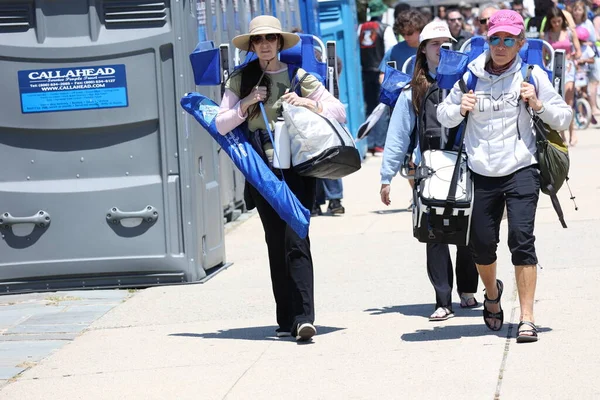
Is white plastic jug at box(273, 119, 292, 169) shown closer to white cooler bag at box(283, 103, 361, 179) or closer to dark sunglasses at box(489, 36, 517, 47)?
white cooler bag at box(283, 103, 361, 179)

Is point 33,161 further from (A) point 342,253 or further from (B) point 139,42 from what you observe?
(A) point 342,253

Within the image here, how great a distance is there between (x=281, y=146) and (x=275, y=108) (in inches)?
8.7

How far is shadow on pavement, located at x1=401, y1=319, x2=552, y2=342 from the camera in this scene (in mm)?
6422

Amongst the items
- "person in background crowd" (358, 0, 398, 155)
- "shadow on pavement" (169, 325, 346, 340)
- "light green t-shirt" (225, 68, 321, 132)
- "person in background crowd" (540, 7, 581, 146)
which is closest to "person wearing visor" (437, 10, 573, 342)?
"light green t-shirt" (225, 68, 321, 132)

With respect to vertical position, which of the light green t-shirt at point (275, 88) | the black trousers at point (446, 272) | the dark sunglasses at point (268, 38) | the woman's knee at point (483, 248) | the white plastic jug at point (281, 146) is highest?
the dark sunglasses at point (268, 38)

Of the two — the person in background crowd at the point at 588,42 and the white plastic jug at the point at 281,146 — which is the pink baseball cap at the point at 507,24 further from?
the person in background crowd at the point at 588,42

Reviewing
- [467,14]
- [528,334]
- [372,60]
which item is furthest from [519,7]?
[528,334]

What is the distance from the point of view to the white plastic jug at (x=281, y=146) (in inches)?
253

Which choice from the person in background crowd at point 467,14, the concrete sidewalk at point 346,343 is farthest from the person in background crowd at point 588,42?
the concrete sidewalk at point 346,343

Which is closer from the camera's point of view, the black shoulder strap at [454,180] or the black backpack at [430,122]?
the black shoulder strap at [454,180]

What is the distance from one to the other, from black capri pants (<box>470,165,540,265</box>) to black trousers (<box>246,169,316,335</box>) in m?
0.88

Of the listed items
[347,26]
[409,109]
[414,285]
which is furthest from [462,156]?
[347,26]

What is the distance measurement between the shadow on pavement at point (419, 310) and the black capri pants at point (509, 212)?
813mm

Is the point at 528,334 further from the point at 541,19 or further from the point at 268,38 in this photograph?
the point at 541,19
